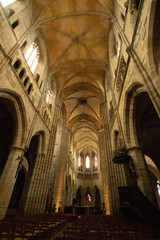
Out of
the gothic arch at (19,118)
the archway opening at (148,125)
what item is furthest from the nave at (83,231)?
the gothic arch at (19,118)

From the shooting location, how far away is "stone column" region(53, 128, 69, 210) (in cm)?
1666

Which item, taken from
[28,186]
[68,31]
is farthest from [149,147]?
[68,31]

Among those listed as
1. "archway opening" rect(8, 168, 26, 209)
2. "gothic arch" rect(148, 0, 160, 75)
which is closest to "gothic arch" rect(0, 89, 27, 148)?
"gothic arch" rect(148, 0, 160, 75)

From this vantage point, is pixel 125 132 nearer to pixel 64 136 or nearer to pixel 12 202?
pixel 64 136

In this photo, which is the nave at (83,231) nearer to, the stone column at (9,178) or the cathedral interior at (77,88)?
the cathedral interior at (77,88)

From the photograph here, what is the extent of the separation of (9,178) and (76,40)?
1432 cm

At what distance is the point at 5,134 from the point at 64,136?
1050 cm

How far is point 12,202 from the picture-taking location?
1653 cm

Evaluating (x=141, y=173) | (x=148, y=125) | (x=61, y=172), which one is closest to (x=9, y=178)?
(x=141, y=173)

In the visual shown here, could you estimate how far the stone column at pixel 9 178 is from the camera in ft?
22.0

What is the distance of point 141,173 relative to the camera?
20.5ft

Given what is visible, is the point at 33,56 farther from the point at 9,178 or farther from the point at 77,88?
the point at 9,178

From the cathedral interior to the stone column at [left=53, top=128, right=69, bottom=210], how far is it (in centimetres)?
13

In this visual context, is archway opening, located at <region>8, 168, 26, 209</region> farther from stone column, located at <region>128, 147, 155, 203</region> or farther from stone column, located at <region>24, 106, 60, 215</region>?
stone column, located at <region>128, 147, 155, 203</region>
